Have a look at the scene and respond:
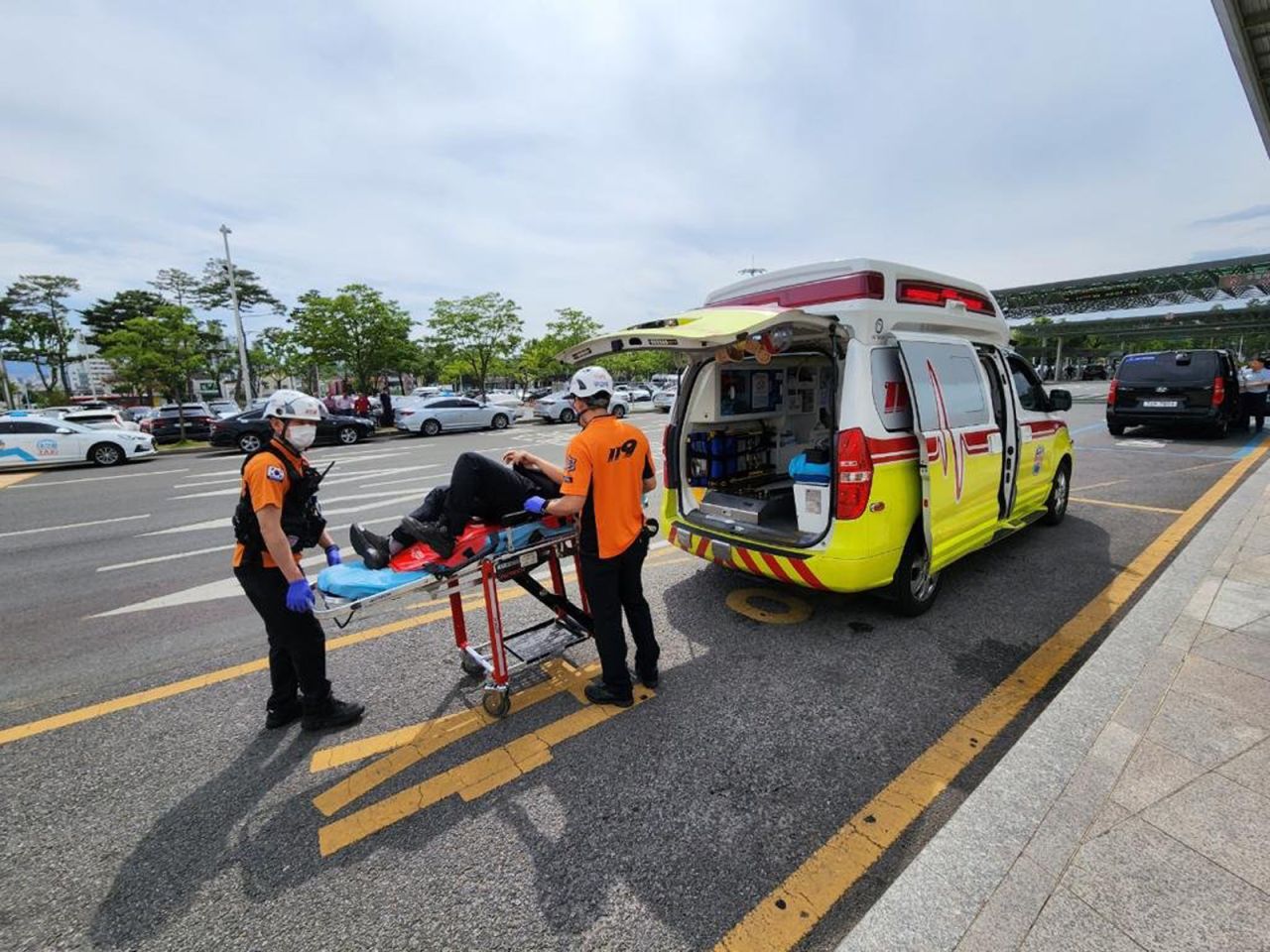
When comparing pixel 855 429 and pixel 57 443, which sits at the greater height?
pixel 855 429

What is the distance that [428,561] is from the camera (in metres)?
2.98

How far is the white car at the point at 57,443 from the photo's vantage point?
45.9 feet

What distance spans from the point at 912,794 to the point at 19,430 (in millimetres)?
20413

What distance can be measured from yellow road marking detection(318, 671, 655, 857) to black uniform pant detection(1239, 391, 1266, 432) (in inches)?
668

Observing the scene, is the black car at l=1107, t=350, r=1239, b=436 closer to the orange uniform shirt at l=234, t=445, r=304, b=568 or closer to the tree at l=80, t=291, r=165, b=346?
the orange uniform shirt at l=234, t=445, r=304, b=568

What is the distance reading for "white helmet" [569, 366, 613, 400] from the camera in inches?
120

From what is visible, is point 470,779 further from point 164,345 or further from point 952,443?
point 164,345

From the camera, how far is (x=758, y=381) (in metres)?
5.27

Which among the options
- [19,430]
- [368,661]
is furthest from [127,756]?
[19,430]

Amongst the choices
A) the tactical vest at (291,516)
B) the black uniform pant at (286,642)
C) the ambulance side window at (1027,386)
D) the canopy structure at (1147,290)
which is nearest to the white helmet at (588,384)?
the tactical vest at (291,516)

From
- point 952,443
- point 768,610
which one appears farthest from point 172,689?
point 952,443

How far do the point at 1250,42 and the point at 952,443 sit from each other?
652cm

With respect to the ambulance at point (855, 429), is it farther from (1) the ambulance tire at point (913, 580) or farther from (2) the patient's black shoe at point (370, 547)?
(2) the patient's black shoe at point (370, 547)

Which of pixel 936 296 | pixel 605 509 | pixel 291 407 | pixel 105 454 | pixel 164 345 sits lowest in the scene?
pixel 105 454
